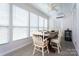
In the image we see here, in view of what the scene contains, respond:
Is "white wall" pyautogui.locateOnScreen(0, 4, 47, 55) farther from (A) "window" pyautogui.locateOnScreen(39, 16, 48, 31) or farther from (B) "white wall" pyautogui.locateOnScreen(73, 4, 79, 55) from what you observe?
(B) "white wall" pyautogui.locateOnScreen(73, 4, 79, 55)

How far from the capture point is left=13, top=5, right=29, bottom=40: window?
2.43 meters

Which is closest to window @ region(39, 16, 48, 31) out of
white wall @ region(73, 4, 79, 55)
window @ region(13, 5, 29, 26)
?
window @ region(13, 5, 29, 26)

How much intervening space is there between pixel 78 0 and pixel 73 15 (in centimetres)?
39

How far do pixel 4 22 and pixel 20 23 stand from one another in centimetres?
40

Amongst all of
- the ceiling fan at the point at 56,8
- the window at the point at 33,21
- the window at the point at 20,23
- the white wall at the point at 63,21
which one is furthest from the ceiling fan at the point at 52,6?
the window at the point at 20,23

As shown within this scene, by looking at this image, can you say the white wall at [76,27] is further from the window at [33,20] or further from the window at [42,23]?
the window at [33,20]

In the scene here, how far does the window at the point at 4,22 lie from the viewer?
238cm

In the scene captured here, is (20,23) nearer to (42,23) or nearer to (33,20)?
(33,20)

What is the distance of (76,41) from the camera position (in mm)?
2510

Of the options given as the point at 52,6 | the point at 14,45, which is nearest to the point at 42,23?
the point at 52,6

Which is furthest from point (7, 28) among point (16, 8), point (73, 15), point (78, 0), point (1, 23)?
point (78, 0)

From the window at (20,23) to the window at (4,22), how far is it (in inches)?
7.2

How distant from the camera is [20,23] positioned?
2484mm

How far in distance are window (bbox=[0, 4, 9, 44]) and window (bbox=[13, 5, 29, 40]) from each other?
0.60 ft
